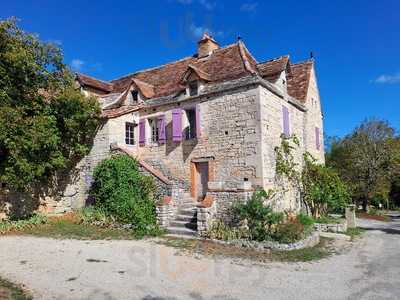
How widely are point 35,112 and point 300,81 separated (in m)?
14.4

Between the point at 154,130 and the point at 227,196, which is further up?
the point at 154,130

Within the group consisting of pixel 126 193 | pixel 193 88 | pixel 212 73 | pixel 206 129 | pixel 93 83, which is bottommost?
pixel 126 193

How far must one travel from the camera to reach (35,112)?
1355cm

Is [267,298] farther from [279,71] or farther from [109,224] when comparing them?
[279,71]

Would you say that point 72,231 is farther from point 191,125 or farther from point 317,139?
point 317,139

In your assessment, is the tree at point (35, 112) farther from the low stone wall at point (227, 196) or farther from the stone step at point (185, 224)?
the low stone wall at point (227, 196)

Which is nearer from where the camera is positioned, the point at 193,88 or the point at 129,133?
the point at 193,88

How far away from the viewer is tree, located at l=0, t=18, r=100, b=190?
480 inches

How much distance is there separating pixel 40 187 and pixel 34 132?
3.43 metres

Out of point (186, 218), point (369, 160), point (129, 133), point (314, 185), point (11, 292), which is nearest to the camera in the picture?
point (11, 292)

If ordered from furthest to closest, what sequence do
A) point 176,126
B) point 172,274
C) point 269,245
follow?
point 176,126, point 269,245, point 172,274

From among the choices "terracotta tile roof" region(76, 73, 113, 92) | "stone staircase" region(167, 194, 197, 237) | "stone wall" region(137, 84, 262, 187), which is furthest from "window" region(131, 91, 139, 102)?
"stone staircase" region(167, 194, 197, 237)

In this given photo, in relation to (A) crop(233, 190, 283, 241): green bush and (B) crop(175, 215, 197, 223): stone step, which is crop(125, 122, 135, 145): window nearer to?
(B) crop(175, 215, 197, 223): stone step

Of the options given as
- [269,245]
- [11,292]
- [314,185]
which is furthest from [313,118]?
[11,292]
